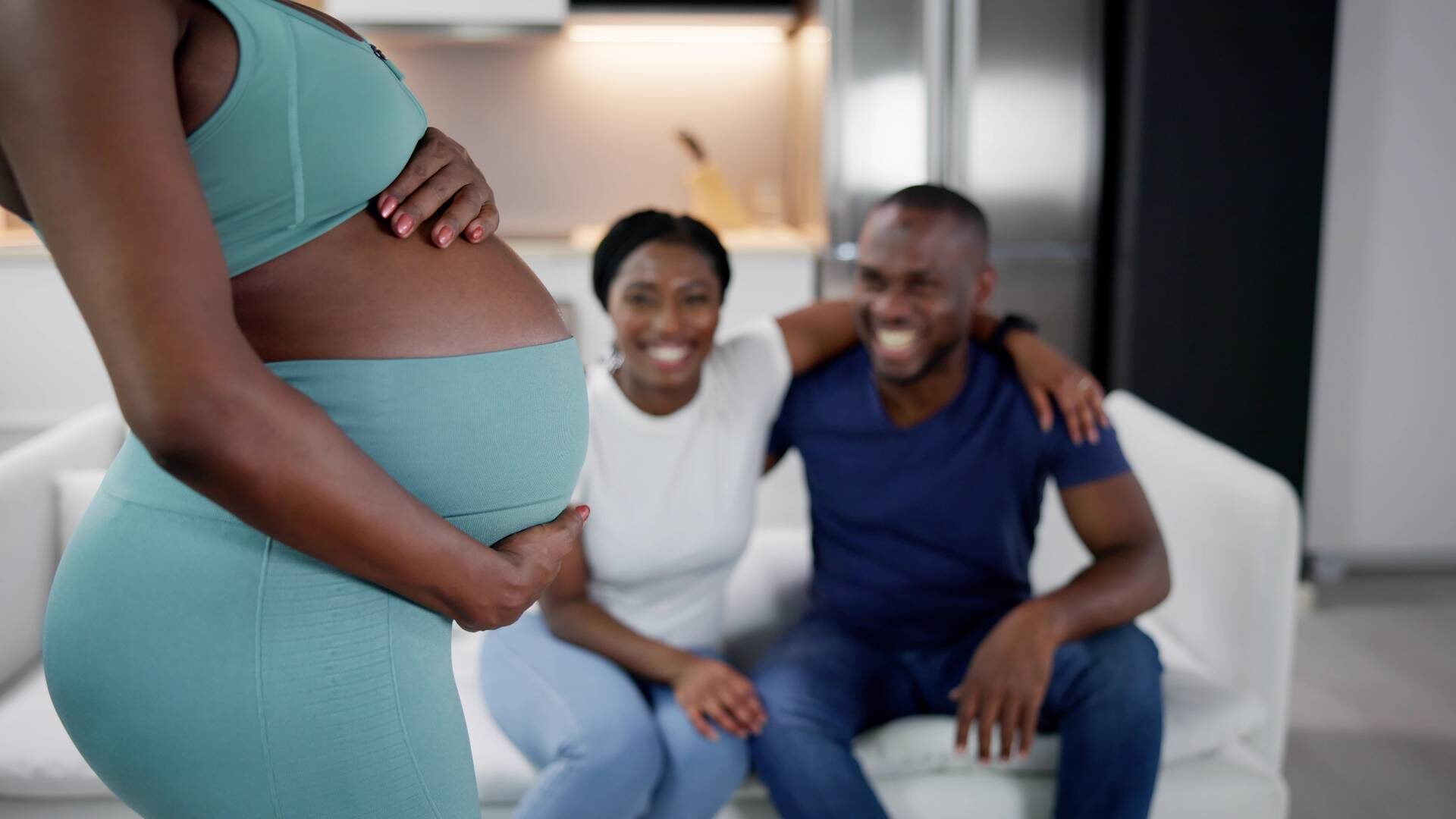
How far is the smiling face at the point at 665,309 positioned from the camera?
1.68 meters

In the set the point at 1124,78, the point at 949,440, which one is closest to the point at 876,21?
the point at 1124,78

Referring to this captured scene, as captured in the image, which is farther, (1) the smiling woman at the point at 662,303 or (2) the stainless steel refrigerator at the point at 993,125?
(2) the stainless steel refrigerator at the point at 993,125

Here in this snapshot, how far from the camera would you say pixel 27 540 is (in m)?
1.86

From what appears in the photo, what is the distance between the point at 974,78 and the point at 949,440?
187 centimetres

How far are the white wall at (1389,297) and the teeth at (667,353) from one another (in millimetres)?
2290

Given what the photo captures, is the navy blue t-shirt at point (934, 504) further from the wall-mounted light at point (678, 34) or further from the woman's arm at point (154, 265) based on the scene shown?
the wall-mounted light at point (678, 34)

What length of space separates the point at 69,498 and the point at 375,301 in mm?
1462

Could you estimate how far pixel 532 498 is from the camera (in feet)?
2.66

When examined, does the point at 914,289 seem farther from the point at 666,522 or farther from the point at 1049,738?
the point at 1049,738

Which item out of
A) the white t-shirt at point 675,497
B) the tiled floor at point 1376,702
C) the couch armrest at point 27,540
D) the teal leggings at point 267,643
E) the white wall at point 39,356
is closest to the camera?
the teal leggings at point 267,643

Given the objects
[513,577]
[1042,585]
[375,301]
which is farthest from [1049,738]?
[375,301]

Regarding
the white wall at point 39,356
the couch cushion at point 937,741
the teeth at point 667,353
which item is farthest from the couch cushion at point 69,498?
the white wall at point 39,356

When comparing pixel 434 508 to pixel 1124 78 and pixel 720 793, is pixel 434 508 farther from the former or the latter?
pixel 1124 78

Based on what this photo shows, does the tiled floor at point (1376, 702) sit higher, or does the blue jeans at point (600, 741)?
the blue jeans at point (600, 741)
